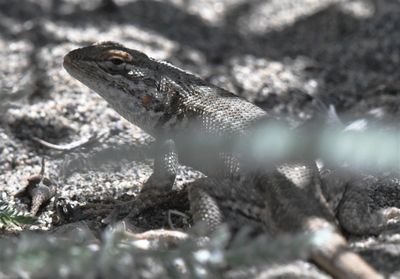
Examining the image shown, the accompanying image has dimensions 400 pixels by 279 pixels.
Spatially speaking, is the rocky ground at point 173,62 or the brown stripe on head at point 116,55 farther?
the rocky ground at point 173,62

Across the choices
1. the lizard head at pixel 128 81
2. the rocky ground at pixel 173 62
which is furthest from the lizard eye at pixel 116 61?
the rocky ground at pixel 173 62

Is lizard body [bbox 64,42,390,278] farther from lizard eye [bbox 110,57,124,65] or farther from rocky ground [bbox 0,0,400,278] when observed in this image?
rocky ground [bbox 0,0,400,278]

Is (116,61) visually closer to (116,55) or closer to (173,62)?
(116,55)

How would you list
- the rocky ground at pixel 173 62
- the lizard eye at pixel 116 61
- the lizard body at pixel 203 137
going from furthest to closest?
the rocky ground at pixel 173 62
the lizard eye at pixel 116 61
the lizard body at pixel 203 137

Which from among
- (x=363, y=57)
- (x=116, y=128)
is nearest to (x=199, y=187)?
(x=116, y=128)

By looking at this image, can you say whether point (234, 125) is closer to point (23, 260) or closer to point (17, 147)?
point (17, 147)

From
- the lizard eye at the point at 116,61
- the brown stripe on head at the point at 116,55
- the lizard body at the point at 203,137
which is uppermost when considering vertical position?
the brown stripe on head at the point at 116,55

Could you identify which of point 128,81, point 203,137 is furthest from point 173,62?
point 203,137

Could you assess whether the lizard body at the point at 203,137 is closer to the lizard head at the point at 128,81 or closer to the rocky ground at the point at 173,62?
the lizard head at the point at 128,81
